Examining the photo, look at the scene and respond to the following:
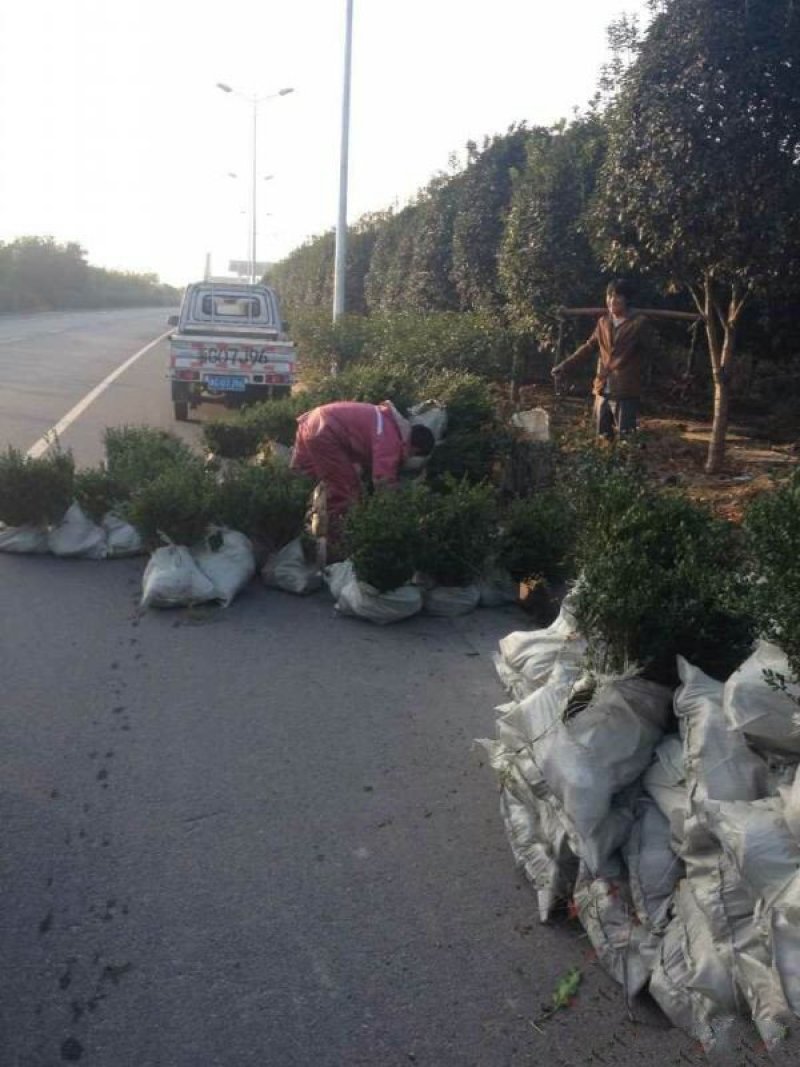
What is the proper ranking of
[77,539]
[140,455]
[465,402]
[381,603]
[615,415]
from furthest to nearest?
[615,415]
[465,402]
[140,455]
[77,539]
[381,603]

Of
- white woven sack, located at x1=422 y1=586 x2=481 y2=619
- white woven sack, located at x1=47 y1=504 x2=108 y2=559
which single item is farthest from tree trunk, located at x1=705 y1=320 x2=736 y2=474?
white woven sack, located at x1=47 y1=504 x2=108 y2=559

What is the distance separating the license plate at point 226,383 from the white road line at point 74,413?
1940mm

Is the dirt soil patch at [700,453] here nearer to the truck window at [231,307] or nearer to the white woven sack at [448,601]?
the white woven sack at [448,601]

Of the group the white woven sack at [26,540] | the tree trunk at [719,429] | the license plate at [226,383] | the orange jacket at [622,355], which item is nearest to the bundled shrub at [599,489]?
the orange jacket at [622,355]

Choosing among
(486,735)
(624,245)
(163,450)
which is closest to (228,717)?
(486,735)

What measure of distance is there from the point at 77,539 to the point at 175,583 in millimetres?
1510

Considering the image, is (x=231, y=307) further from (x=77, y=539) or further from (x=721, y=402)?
(x=77, y=539)

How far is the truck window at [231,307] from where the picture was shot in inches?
759

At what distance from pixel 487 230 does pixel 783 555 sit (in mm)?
13895

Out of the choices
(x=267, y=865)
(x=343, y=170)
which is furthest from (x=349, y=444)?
(x=343, y=170)

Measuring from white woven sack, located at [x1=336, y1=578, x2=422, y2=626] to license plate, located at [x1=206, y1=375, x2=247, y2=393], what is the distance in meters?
9.47

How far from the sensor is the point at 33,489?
25.6ft

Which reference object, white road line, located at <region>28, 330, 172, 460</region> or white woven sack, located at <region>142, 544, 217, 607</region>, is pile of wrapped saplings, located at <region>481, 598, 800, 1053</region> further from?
white road line, located at <region>28, 330, 172, 460</region>

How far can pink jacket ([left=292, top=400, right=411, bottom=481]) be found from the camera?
759 centimetres
